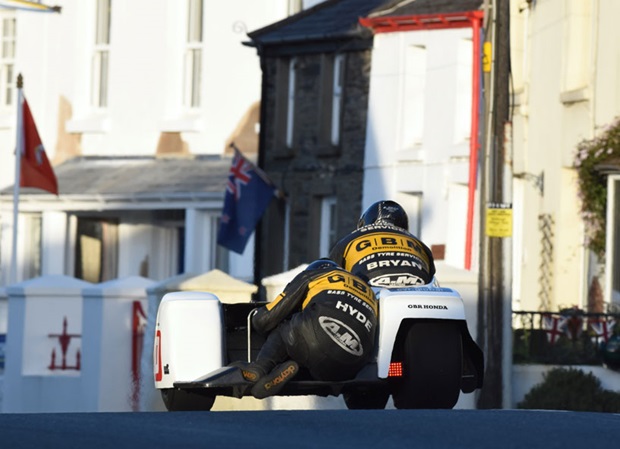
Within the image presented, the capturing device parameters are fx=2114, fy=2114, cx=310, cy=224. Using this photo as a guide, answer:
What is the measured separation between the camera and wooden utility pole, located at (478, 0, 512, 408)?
2089 centimetres

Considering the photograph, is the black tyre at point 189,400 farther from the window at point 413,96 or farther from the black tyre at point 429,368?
the window at point 413,96

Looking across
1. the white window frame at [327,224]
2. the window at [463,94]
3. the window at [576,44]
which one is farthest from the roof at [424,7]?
the window at [576,44]

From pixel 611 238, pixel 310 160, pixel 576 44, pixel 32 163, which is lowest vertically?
pixel 611 238

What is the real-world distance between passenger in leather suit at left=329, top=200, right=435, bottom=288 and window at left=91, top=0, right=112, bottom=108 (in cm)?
2637

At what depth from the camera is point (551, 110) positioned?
1092 inches

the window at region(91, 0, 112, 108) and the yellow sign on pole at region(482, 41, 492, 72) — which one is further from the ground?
the window at region(91, 0, 112, 108)

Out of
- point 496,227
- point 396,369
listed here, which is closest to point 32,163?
point 496,227

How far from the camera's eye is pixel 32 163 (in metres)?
34.5

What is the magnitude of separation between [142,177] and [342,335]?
2581 cm

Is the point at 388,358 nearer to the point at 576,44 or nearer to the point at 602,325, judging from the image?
the point at 602,325

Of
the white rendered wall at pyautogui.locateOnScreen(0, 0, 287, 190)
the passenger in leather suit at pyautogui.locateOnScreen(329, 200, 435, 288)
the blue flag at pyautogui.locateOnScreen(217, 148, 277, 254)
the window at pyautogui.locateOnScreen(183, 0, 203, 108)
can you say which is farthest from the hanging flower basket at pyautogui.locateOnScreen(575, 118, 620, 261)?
the window at pyautogui.locateOnScreen(183, 0, 203, 108)

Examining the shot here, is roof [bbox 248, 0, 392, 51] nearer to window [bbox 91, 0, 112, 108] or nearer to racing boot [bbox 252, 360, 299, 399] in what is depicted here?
window [bbox 91, 0, 112, 108]

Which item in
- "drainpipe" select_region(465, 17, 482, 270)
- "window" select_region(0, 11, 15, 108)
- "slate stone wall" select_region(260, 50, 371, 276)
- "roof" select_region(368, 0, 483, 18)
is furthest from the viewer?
"window" select_region(0, 11, 15, 108)

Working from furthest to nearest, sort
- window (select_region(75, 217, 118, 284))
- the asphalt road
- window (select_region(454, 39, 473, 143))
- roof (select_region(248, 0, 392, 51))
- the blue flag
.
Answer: window (select_region(75, 217, 118, 284))
the blue flag
roof (select_region(248, 0, 392, 51))
window (select_region(454, 39, 473, 143))
the asphalt road
